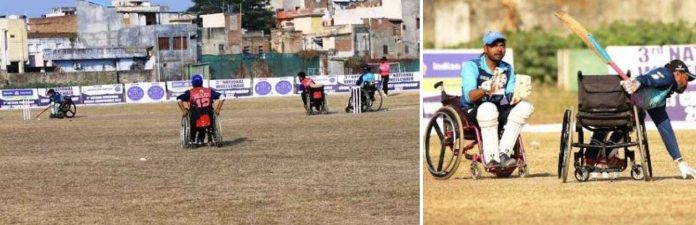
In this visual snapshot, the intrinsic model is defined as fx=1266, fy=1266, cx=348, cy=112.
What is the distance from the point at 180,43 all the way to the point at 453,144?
75.2 meters

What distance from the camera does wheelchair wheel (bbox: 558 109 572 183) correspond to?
12.1ft

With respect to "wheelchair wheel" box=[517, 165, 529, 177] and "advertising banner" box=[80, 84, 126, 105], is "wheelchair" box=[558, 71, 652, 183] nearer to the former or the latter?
"wheelchair wheel" box=[517, 165, 529, 177]

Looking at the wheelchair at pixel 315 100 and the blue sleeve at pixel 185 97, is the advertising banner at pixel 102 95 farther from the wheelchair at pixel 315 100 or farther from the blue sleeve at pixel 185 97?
the blue sleeve at pixel 185 97

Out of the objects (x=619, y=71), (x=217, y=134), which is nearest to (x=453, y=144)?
(x=619, y=71)

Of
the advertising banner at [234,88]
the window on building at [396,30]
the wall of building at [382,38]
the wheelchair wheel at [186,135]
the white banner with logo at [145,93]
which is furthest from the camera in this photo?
the wall of building at [382,38]

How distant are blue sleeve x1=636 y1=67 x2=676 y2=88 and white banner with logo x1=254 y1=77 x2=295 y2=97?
50.2 m

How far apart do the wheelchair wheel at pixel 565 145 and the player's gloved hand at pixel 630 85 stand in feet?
0.56

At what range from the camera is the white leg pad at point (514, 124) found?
364 centimetres

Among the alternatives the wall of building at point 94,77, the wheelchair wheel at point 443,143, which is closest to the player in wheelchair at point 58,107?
the wall of building at point 94,77

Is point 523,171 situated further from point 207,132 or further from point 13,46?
point 13,46

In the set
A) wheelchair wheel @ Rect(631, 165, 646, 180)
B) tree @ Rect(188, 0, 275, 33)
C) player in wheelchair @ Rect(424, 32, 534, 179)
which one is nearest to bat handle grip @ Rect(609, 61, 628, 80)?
player in wheelchair @ Rect(424, 32, 534, 179)

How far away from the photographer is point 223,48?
272 ft

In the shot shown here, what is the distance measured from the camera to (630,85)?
3613mm

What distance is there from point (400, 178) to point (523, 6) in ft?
29.1
